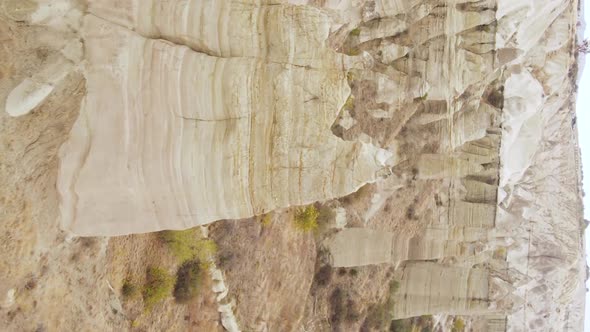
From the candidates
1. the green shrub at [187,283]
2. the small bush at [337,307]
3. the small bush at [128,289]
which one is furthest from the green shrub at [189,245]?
the small bush at [337,307]

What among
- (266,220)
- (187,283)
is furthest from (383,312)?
(187,283)

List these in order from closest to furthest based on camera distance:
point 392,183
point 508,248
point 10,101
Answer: point 10,101, point 392,183, point 508,248

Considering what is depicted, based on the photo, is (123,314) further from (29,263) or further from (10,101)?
(10,101)

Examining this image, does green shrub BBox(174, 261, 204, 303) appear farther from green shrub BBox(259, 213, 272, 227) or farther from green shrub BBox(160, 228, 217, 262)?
green shrub BBox(259, 213, 272, 227)

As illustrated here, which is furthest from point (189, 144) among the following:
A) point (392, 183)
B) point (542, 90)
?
point (542, 90)

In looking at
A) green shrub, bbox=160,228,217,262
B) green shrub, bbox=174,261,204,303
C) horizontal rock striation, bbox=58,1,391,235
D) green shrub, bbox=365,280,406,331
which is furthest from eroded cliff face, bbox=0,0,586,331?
green shrub, bbox=174,261,204,303

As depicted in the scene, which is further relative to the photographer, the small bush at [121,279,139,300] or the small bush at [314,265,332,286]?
the small bush at [314,265,332,286]
